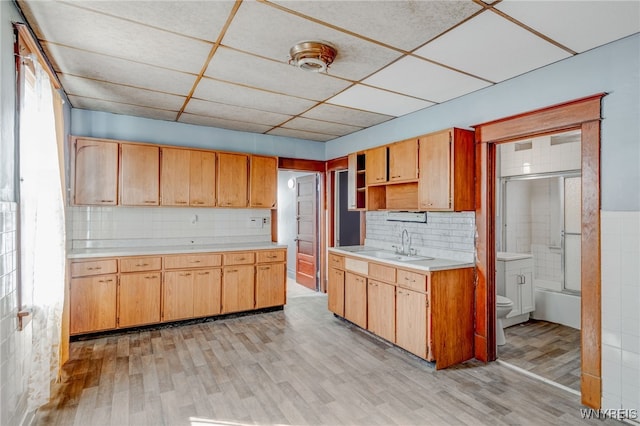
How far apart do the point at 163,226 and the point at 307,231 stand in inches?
104

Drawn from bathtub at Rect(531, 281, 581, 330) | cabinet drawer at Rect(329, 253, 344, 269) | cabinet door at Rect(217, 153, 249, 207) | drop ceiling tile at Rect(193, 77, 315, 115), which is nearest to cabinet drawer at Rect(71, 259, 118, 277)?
cabinet door at Rect(217, 153, 249, 207)

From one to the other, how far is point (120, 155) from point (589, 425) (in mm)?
5075

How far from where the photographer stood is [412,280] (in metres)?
3.27

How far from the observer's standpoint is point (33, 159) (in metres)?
2.31

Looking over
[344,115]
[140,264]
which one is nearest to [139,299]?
[140,264]

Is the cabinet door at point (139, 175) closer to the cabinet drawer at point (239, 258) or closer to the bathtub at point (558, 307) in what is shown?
the cabinet drawer at point (239, 258)

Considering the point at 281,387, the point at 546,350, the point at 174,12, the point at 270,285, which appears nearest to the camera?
the point at 174,12

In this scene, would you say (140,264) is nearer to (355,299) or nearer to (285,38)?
(355,299)

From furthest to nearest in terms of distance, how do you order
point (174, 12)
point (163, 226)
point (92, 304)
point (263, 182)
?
point (263, 182), point (163, 226), point (92, 304), point (174, 12)

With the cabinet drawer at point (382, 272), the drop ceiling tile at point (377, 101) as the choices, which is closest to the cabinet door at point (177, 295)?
the cabinet drawer at point (382, 272)

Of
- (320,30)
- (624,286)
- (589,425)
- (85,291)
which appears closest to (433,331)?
(589,425)

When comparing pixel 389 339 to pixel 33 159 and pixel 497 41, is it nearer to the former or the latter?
pixel 497 41

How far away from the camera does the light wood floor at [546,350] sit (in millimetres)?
3033

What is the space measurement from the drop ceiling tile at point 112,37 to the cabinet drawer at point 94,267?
2.27 m
